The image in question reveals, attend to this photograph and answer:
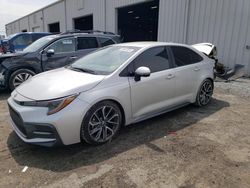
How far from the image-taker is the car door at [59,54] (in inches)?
261

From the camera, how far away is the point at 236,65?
8.75 m

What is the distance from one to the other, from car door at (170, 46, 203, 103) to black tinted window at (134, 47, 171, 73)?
0.25 meters

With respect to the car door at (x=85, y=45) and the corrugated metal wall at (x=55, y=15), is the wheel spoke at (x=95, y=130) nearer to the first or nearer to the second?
the car door at (x=85, y=45)

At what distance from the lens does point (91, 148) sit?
3.36 m

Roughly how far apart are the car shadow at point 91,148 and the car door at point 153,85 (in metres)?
0.33

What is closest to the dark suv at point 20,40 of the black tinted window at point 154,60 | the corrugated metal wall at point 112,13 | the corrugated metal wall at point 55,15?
the corrugated metal wall at point 112,13

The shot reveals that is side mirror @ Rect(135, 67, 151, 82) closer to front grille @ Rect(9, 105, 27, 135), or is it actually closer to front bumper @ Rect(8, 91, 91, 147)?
front bumper @ Rect(8, 91, 91, 147)

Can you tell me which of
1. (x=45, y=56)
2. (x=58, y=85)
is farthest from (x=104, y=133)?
(x=45, y=56)

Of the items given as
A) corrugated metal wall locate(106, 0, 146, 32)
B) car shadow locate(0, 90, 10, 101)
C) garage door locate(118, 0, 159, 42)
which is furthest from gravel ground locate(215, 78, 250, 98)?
garage door locate(118, 0, 159, 42)

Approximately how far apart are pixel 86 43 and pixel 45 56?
143 cm

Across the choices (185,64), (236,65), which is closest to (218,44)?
(236,65)

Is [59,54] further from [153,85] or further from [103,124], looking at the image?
[103,124]

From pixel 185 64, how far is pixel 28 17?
34.0 m

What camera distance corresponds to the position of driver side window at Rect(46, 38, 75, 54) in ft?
22.3
